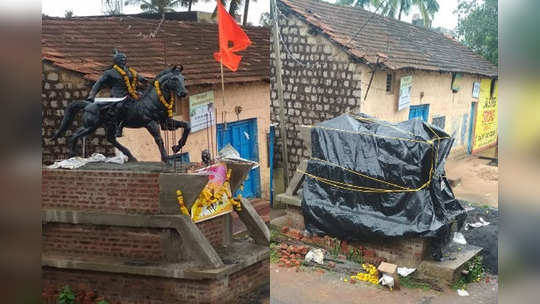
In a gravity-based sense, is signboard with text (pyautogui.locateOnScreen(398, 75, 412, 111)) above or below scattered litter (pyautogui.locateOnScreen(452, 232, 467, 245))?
above

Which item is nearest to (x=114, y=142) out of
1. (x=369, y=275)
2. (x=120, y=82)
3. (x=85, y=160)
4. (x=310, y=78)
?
(x=85, y=160)

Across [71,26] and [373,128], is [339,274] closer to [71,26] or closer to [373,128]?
[373,128]

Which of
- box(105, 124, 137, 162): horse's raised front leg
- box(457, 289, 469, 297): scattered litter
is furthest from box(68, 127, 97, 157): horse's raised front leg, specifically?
box(457, 289, 469, 297): scattered litter

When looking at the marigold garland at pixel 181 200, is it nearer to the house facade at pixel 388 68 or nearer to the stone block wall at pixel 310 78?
the stone block wall at pixel 310 78

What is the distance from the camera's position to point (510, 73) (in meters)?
1.97

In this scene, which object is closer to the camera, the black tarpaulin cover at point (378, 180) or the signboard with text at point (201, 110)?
the black tarpaulin cover at point (378, 180)

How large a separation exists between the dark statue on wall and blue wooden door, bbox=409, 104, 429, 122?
153 centimetres

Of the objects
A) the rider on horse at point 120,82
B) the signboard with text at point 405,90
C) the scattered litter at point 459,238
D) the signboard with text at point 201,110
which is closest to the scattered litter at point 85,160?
the rider on horse at point 120,82

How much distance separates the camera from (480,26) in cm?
283

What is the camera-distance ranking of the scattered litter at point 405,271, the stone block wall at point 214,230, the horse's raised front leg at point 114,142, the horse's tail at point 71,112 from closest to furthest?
the scattered litter at point 405,271 < the horse's tail at point 71,112 < the horse's raised front leg at point 114,142 < the stone block wall at point 214,230

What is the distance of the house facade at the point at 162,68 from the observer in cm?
335

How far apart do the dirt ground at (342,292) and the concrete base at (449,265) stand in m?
0.09

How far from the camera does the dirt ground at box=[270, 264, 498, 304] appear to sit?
294 centimetres

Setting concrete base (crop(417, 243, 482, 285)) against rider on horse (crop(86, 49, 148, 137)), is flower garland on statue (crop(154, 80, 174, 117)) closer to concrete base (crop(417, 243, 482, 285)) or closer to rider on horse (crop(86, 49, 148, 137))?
rider on horse (crop(86, 49, 148, 137))
